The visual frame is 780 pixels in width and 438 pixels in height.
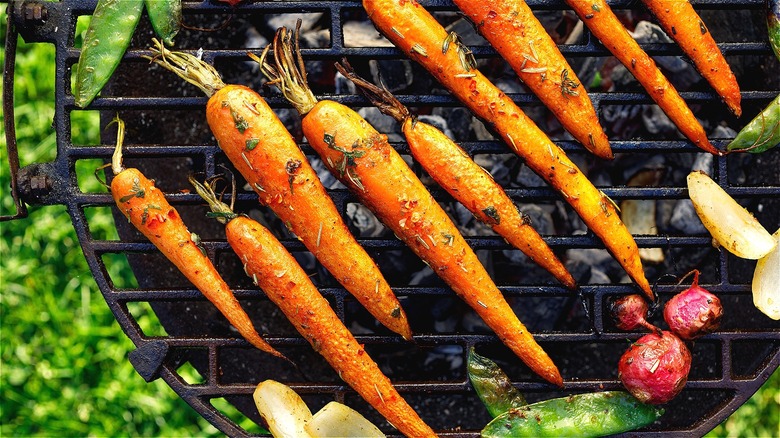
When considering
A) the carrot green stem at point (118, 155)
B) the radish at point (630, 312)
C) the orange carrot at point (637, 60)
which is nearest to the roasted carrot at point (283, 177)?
the carrot green stem at point (118, 155)

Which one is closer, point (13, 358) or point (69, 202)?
point (69, 202)

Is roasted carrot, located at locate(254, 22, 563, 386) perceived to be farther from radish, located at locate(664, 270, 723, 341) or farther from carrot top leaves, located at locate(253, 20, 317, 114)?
radish, located at locate(664, 270, 723, 341)

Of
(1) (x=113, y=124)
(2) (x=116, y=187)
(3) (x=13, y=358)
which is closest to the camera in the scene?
(2) (x=116, y=187)

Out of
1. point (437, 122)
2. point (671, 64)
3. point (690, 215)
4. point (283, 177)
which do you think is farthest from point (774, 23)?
point (283, 177)

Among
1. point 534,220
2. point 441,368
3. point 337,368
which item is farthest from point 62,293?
point 534,220

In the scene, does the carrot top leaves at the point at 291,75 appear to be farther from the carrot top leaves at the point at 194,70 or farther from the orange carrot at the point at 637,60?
the orange carrot at the point at 637,60

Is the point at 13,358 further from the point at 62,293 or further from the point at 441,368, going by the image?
the point at 441,368

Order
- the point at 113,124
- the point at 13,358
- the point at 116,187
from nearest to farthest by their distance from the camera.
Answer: the point at 116,187, the point at 113,124, the point at 13,358
